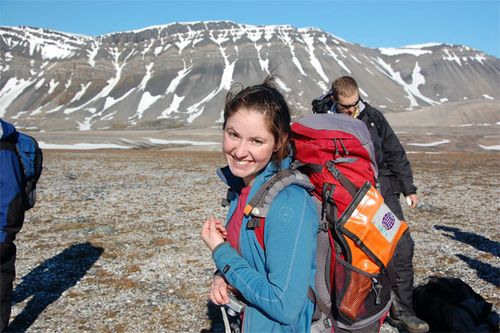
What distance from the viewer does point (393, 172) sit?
541 centimetres

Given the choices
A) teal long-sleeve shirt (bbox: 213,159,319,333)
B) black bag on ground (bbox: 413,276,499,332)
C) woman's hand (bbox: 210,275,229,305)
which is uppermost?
teal long-sleeve shirt (bbox: 213,159,319,333)

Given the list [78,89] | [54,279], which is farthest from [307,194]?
[78,89]

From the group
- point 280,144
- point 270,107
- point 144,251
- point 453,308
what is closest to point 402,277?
point 453,308

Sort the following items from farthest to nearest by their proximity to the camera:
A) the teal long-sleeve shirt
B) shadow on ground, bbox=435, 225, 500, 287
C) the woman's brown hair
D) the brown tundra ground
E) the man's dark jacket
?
shadow on ground, bbox=435, 225, 500, 287, the brown tundra ground, the man's dark jacket, the woman's brown hair, the teal long-sleeve shirt

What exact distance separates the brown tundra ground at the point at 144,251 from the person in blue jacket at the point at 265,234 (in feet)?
14.3

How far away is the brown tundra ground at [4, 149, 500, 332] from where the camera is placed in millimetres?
6965

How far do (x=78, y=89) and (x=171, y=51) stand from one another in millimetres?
46578

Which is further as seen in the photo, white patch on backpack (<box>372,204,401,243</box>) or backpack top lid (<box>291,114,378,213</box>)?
backpack top lid (<box>291,114,378,213</box>)

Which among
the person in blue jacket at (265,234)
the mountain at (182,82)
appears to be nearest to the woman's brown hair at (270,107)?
the person in blue jacket at (265,234)

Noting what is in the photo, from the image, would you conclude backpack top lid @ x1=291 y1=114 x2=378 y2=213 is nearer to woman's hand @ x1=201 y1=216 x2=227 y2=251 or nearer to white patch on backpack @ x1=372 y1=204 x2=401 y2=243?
white patch on backpack @ x1=372 y1=204 x2=401 y2=243

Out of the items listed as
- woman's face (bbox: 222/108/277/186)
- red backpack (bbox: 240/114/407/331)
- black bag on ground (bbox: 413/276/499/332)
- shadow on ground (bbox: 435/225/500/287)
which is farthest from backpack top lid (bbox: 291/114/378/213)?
shadow on ground (bbox: 435/225/500/287)

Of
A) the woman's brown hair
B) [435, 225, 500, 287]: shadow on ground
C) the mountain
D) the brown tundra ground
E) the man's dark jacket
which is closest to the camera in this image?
the woman's brown hair

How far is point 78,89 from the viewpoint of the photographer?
171 meters

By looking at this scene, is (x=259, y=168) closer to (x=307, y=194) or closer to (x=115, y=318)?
(x=307, y=194)
